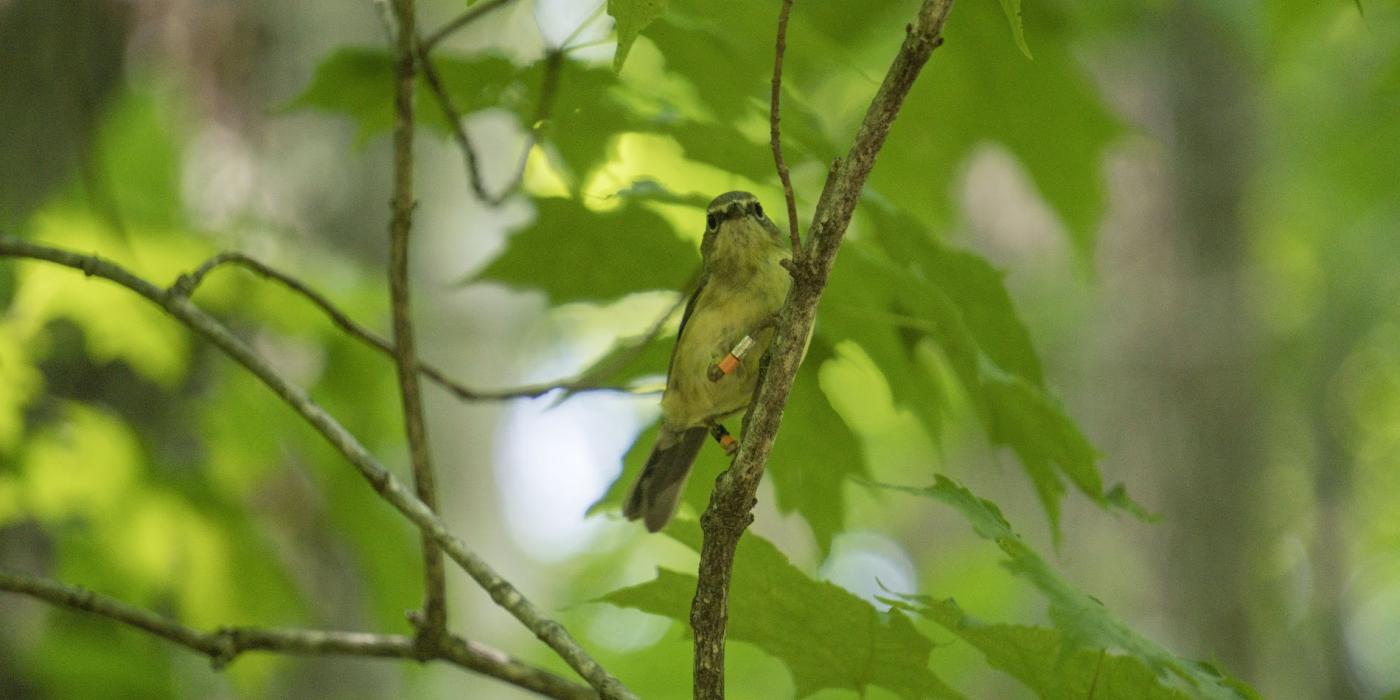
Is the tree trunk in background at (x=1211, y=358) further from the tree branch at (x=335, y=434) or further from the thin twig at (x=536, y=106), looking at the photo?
the tree branch at (x=335, y=434)

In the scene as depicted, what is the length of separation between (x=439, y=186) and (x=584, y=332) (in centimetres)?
700

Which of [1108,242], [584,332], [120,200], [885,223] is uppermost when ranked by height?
[584,332]

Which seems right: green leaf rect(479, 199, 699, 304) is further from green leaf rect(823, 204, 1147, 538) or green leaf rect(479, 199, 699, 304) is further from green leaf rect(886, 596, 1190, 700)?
green leaf rect(886, 596, 1190, 700)

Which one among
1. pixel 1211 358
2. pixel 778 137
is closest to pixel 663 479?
Result: pixel 778 137

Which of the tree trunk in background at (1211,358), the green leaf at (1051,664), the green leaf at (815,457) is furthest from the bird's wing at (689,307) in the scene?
the tree trunk in background at (1211,358)

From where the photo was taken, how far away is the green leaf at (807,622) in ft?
5.90

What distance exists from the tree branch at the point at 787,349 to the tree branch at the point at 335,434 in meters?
0.28

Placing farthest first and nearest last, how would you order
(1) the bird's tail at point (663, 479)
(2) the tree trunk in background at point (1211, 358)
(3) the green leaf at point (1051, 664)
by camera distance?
1. (2) the tree trunk in background at point (1211, 358)
2. (1) the bird's tail at point (663, 479)
3. (3) the green leaf at point (1051, 664)

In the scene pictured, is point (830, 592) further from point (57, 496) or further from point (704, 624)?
point (57, 496)

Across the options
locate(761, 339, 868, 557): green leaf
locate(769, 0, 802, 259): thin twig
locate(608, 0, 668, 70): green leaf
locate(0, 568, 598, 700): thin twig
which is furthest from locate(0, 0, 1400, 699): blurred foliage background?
locate(608, 0, 668, 70): green leaf

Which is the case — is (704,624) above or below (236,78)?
below

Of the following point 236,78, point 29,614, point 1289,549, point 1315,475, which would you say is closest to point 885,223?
point 29,614

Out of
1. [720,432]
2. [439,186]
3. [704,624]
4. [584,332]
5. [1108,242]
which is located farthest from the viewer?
[584,332]

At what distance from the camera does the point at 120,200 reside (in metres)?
3.90
